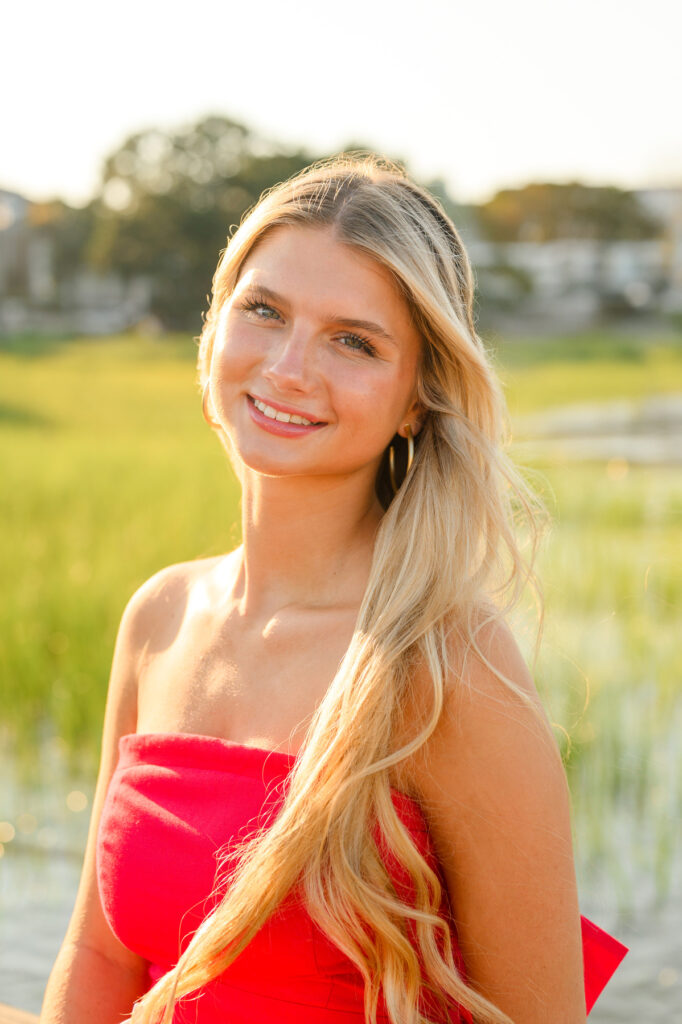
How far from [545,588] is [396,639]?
11.0 ft

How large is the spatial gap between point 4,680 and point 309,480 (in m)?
3.38

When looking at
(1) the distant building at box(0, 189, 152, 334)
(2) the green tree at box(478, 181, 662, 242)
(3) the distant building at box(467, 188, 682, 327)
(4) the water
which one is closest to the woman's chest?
(4) the water

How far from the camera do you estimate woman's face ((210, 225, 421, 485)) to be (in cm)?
166

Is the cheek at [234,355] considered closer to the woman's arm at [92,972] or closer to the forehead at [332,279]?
the forehead at [332,279]

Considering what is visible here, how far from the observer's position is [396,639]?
5.19 feet

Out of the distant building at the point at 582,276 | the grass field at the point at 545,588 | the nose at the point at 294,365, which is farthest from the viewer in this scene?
the distant building at the point at 582,276

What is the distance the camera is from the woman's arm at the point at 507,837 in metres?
1.50

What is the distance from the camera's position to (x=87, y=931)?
6.12ft

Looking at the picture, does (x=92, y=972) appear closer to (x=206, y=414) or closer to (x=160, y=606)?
(x=160, y=606)

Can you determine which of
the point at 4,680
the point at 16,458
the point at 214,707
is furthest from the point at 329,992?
the point at 16,458

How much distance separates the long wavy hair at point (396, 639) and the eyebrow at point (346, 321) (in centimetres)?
6

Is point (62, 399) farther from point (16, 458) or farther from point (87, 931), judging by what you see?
point (87, 931)

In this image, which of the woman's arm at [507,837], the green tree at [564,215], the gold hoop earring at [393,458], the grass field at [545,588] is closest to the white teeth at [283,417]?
the gold hoop earring at [393,458]

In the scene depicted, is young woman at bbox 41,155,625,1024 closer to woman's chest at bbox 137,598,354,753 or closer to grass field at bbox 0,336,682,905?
woman's chest at bbox 137,598,354,753
